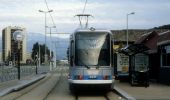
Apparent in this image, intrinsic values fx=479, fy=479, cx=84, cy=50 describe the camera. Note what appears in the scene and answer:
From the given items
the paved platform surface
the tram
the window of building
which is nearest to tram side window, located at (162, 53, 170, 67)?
the window of building

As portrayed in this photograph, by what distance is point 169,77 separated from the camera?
30.8m

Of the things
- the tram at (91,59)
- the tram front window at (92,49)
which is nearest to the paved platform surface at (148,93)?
the tram at (91,59)

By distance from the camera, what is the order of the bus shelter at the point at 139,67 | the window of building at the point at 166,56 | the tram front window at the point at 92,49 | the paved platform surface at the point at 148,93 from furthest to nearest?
the window of building at the point at 166,56
the bus shelter at the point at 139,67
the tram front window at the point at 92,49
the paved platform surface at the point at 148,93

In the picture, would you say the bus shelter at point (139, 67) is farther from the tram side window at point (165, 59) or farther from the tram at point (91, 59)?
the tram at point (91, 59)

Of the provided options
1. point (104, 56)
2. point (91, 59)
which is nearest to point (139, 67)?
point (104, 56)

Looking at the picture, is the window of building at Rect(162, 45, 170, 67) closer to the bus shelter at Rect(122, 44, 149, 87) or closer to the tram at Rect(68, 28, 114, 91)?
the bus shelter at Rect(122, 44, 149, 87)

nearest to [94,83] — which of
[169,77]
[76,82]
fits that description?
[76,82]

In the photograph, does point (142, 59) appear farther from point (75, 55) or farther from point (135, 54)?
point (75, 55)

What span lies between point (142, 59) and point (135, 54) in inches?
22.4

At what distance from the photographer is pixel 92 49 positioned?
23.8 m

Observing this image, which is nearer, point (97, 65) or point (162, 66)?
point (97, 65)

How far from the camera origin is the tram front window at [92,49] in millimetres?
23609

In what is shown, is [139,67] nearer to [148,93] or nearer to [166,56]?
[166,56]

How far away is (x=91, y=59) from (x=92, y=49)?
0.53 metres
